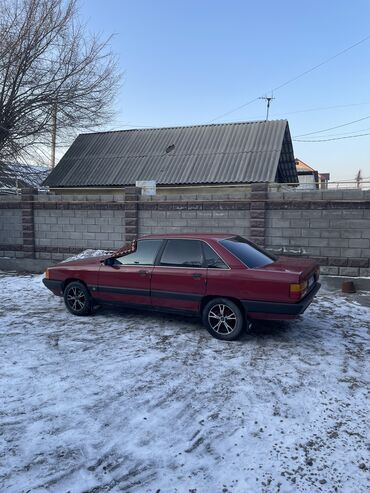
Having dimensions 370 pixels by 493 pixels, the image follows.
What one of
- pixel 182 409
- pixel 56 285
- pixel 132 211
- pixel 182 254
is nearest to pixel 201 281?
pixel 182 254

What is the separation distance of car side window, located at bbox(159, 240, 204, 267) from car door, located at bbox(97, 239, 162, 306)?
0.21m

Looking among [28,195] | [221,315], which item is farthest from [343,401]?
[28,195]

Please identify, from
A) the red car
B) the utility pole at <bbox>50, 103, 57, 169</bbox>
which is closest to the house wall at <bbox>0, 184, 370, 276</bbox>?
the red car

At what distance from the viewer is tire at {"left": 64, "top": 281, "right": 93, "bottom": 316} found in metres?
6.32

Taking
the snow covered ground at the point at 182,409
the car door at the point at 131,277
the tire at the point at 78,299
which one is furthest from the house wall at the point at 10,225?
the car door at the point at 131,277

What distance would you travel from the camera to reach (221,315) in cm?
518

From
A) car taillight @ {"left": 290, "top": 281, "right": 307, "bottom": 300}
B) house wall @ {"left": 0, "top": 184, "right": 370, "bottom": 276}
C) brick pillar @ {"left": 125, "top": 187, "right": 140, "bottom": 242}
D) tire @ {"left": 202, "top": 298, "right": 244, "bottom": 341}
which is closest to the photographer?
car taillight @ {"left": 290, "top": 281, "right": 307, "bottom": 300}

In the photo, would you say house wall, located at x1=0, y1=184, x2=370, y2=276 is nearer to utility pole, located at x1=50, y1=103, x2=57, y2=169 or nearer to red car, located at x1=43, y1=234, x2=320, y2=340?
red car, located at x1=43, y1=234, x2=320, y2=340

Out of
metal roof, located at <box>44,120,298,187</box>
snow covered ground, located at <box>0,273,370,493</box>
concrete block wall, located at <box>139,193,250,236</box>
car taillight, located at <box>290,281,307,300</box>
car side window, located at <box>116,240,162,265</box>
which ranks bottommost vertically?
snow covered ground, located at <box>0,273,370,493</box>

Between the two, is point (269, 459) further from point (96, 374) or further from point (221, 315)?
point (221, 315)

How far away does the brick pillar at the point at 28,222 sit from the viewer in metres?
11.8

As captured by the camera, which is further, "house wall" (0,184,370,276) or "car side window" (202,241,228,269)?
"house wall" (0,184,370,276)

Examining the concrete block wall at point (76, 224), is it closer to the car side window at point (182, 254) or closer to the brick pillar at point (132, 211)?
the brick pillar at point (132, 211)

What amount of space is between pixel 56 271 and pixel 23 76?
Result: 40.2ft
